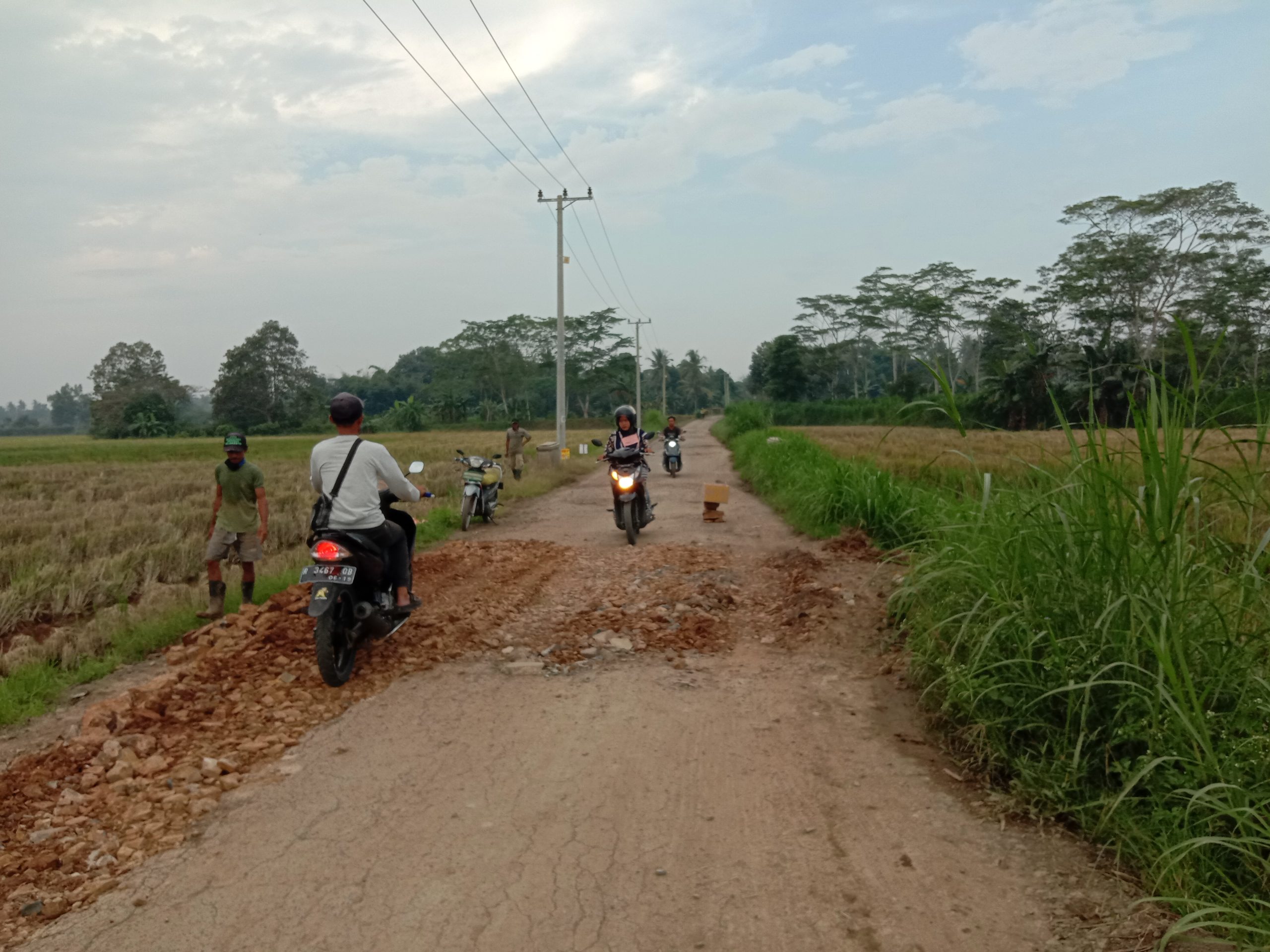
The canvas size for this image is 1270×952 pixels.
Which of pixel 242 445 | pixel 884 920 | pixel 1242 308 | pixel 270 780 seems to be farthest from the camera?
pixel 1242 308

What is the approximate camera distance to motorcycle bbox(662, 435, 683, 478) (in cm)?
2064

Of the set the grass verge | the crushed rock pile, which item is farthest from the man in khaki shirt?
the crushed rock pile

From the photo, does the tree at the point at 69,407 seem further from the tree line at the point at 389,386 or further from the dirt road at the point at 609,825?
the dirt road at the point at 609,825

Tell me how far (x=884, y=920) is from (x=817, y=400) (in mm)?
73095

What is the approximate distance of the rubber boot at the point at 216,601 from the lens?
285 inches

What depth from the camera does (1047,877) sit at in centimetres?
302

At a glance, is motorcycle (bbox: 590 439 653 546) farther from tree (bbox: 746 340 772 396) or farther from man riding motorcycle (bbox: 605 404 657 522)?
tree (bbox: 746 340 772 396)

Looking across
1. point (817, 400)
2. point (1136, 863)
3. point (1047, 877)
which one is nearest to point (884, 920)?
point (1047, 877)

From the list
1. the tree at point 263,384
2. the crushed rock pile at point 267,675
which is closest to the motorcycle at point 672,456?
the crushed rock pile at point 267,675

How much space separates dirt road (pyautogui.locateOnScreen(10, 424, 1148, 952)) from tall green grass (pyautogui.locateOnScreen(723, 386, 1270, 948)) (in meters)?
0.27

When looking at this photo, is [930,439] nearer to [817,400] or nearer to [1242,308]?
[1242,308]

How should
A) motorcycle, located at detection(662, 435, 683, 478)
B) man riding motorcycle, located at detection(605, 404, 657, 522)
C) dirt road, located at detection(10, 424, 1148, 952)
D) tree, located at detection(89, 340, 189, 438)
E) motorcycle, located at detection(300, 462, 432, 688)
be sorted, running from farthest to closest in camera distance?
1. tree, located at detection(89, 340, 189, 438)
2. motorcycle, located at detection(662, 435, 683, 478)
3. man riding motorcycle, located at detection(605, 404, 657, 522)
4. motorcycle, located at detection(300, 462, 432, 688)
5. dirt road, located at detection(10, 424, 1148, 952)

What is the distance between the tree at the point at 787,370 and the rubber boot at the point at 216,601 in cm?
6867

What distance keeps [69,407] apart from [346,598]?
132039 millimetres
